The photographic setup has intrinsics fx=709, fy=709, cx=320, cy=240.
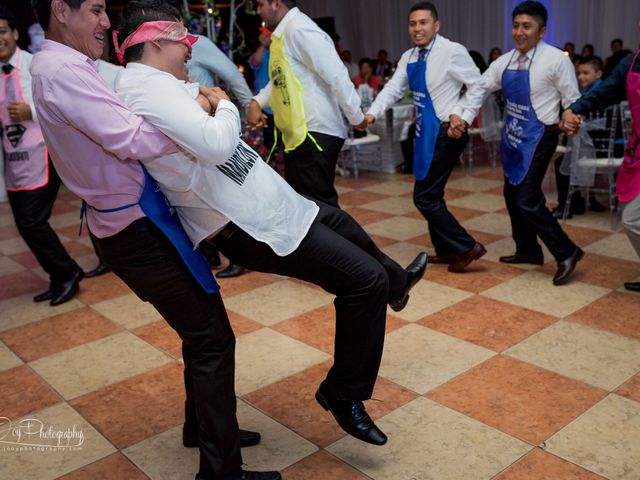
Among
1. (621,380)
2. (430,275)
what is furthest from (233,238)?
(430,275)

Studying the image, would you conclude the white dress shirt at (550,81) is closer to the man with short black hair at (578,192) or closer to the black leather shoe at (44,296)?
the man with short black hair at (578,192)

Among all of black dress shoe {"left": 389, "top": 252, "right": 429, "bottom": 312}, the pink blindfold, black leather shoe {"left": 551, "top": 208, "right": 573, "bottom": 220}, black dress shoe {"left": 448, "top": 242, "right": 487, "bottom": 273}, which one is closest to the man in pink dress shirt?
the pink blindfold

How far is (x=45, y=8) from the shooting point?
1.72 m

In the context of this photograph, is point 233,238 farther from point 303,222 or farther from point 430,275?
point 430,275

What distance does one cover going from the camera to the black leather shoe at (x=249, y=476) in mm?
1896

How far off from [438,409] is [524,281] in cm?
141

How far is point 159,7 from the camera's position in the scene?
1.69 m

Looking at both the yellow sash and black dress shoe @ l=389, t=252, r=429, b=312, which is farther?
the yellow sash

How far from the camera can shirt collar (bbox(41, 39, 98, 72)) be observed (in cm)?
164

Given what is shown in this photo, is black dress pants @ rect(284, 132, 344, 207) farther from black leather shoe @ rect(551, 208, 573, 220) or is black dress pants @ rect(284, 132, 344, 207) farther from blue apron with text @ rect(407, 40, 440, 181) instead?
black leather shoe @ rect(551, 208, 573, 220)

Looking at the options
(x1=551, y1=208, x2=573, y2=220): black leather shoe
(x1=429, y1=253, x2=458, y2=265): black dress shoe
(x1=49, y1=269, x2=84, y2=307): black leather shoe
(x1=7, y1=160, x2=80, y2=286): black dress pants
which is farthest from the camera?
(x1=551, y1=208, x2=573, y2=220): black leather shoe

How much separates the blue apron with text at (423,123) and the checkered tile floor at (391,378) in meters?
0.58

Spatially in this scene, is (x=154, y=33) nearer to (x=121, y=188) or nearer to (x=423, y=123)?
(x=121, y=188)

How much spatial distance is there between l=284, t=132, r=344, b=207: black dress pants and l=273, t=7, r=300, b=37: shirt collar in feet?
1.62
